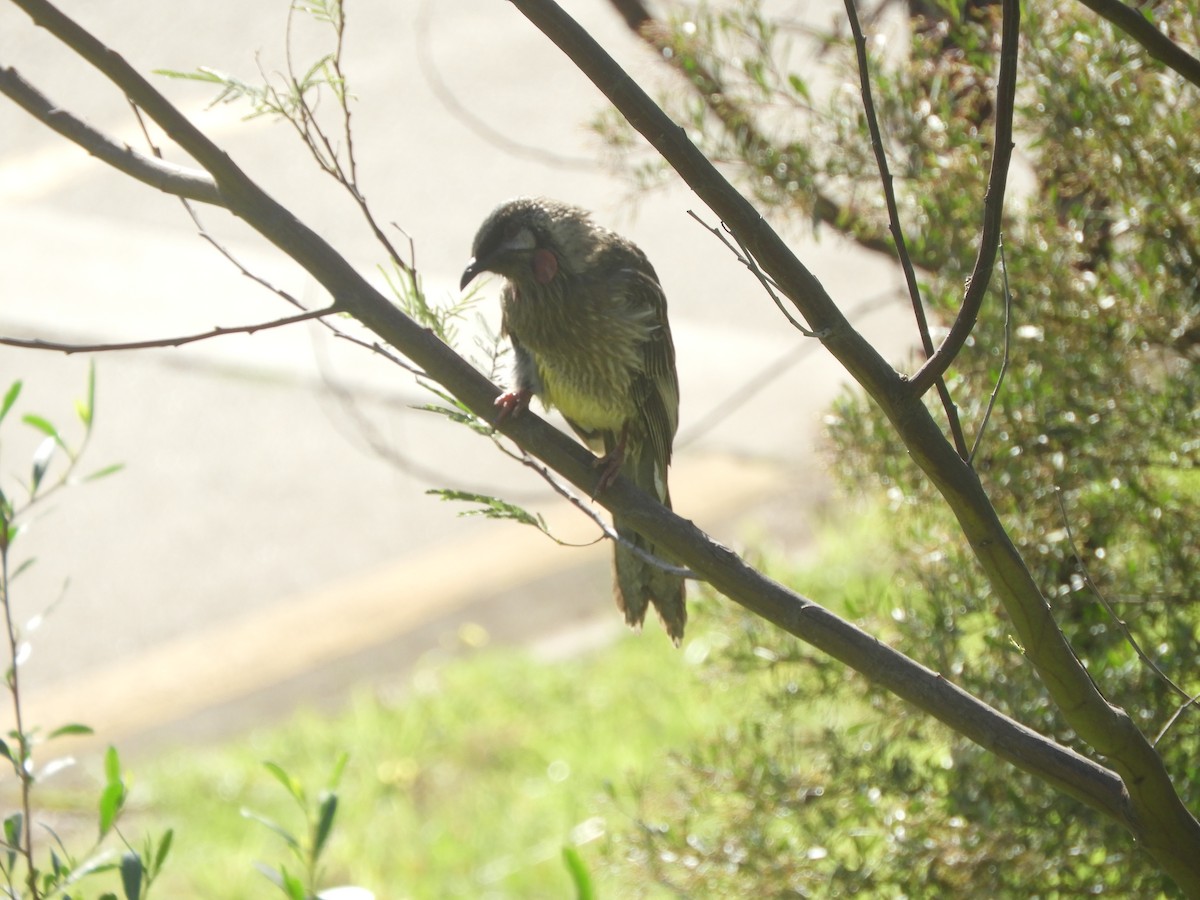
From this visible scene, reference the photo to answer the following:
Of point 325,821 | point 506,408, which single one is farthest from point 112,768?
point 506,408

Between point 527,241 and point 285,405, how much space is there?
4.38 m

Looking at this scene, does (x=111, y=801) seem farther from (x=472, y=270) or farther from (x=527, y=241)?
(x=527, y=241)

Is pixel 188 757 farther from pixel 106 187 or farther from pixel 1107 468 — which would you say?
pixel 106 187

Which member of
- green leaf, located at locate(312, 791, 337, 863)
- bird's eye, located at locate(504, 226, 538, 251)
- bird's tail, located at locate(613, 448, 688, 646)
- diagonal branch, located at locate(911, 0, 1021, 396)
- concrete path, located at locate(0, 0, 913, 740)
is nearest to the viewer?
diagonal branch, located at locate(911, 0, 1021, 396)

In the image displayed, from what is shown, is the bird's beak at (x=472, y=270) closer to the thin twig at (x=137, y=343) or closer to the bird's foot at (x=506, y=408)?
the bird's foot at (x=506, y=408)

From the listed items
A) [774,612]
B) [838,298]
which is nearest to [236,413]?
[838,298]

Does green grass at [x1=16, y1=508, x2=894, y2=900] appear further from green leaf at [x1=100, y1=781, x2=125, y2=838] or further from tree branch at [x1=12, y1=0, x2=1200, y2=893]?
green leaf at [x1=100, y1=781, x2=125, y2=838]

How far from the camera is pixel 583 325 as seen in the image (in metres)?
3.22

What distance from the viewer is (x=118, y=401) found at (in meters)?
7.50

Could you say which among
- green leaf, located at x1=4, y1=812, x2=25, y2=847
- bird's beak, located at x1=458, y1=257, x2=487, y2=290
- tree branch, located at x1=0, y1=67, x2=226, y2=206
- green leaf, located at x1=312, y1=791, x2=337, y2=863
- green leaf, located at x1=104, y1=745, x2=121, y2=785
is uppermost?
bird's beak, located at x1=458, y1=257, x2=487, y2=290

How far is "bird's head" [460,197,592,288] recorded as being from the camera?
10.3 feet

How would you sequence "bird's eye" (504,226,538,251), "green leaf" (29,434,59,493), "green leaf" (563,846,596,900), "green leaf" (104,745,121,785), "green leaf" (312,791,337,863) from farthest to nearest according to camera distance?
1. "bird's eye" (504,226,538,251)
2. "green leaf" (29,434,59,493)
3. "green leaf" (312,791,337,863)
4. "green leaf" (104,745,121,785)
5. "green leaf" (563,846,596,900)

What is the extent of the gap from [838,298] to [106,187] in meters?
5.13

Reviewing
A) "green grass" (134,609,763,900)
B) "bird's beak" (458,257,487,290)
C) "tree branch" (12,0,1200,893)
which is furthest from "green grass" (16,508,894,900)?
"tree branch" (12,0,1200,893)
